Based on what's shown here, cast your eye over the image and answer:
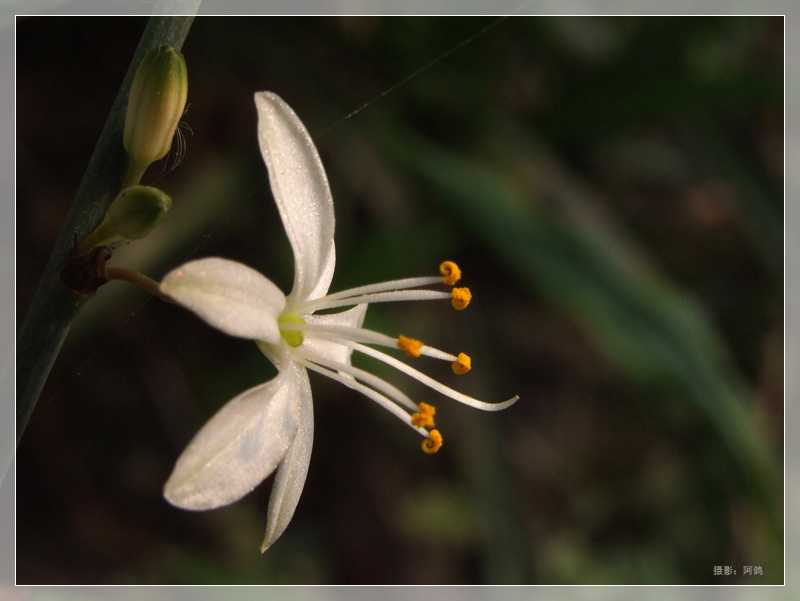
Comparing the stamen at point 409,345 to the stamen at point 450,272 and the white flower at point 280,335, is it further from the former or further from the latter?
the stamen at point 450,272

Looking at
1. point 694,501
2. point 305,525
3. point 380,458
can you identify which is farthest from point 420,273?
point 694,501

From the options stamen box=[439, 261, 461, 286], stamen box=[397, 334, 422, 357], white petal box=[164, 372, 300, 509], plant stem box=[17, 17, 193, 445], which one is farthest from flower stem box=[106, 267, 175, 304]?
stamen box=[439, 261, 461, 286]

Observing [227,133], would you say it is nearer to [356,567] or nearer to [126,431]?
[126,431]

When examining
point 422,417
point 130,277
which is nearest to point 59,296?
point 130,277

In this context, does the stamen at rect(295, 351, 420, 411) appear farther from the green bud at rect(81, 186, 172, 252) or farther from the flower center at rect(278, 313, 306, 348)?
the green bud at rect(81, 186, 172, 252)

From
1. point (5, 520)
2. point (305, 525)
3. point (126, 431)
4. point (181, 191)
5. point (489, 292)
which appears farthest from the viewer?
point (489, 292)
